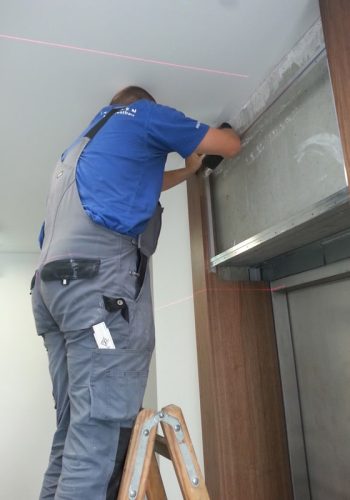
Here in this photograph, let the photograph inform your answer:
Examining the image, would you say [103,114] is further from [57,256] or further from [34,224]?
[34,224]

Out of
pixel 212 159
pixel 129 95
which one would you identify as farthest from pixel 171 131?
pixel 212 159

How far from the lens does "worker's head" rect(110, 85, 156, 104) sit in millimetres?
1315

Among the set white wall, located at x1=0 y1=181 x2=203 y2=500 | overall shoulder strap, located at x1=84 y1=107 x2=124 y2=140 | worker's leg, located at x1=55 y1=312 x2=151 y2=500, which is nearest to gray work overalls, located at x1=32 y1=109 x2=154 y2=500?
worker's leg, located at x1=55 y1=312 x2=151 y2=500

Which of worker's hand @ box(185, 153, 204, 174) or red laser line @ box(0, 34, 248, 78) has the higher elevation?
red laser line @ box(0, 34, 248, 78)

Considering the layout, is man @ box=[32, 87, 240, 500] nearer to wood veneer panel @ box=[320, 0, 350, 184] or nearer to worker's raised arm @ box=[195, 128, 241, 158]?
worker's raised arm @ box=[195, 128, 241, 158]

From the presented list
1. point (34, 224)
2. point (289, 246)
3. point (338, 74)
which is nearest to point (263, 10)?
point (338, 74)

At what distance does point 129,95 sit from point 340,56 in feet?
2.19

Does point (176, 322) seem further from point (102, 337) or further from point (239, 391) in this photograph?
point (102, 337)

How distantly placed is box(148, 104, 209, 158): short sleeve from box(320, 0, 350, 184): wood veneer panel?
38 cm

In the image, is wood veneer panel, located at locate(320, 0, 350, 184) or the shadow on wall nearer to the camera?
wood veneer panel, located at locate(320, 0, 350, 184)

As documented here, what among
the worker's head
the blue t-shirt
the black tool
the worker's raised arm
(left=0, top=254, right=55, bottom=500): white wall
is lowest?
(left=0, top=254, right=55, bottom=500): white wall

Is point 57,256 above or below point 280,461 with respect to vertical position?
above

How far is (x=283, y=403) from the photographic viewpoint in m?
1.64

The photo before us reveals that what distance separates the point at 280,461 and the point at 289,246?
0.87 meters
